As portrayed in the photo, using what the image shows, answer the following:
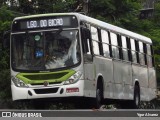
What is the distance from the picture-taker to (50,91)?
1670 centimetres

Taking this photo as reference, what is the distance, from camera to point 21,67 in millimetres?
16984

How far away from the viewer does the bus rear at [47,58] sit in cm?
1652

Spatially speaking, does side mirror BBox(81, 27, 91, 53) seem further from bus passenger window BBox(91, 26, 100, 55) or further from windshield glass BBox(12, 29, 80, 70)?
bus passenger window BBox(91, 26, 100, 55)

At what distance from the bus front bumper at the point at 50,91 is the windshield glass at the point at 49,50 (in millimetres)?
601

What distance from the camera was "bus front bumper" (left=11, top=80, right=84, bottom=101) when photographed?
650 inches

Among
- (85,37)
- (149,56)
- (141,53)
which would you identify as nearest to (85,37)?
(85,37)

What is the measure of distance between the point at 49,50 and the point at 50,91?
1.21 metres

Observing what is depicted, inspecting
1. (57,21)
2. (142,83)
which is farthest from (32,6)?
(57,21)

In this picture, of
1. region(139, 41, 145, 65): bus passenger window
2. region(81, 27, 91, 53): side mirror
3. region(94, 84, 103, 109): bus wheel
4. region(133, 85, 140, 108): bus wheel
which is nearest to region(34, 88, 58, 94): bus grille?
region(81, 27, 91, 53): side mirror

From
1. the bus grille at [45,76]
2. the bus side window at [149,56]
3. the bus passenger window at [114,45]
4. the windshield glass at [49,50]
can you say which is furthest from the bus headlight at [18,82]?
the bus side window at [149,56]

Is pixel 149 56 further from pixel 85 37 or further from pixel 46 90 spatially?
pixel 46 90

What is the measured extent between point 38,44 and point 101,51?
8.34ft

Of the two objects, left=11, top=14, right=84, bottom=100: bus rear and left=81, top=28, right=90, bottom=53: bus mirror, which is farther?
left=81, top=28, right=90, bottom=53: bus mirror

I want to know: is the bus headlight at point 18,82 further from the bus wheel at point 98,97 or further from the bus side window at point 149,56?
the bus side window at point 149,56
